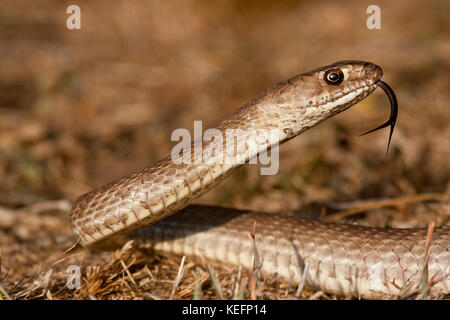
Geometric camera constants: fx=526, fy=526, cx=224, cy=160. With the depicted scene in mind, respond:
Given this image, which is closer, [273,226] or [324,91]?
[324,91]

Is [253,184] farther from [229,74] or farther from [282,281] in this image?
[229,74]

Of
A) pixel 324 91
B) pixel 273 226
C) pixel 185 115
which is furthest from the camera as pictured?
pixel 185 115

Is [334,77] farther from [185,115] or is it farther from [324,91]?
[185,115]

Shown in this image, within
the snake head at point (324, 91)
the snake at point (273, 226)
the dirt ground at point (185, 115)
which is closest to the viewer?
the snake at point (273, 226)

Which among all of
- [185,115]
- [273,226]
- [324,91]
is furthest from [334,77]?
[185,115]

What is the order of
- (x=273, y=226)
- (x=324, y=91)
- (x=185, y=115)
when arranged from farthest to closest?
(x=185, y=115)
(x=273, y=226)
(x=324, y=91)

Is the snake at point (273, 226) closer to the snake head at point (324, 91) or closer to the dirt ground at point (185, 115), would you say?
the snake head at point (324, 91)

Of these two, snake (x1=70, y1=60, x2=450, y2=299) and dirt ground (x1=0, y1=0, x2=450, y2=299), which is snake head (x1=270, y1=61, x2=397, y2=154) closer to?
snake (x1=70, y1=60, x2=450, y2=299)

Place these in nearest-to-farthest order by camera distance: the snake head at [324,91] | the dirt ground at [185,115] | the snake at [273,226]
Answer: the snake at [273,226] < the snake head at [324,91] < the dirt ground at [185,115]

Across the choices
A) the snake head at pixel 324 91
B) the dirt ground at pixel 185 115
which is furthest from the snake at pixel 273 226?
the dirt ground at pixel 185 115
